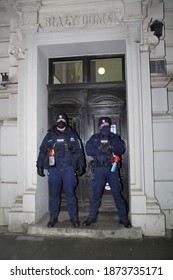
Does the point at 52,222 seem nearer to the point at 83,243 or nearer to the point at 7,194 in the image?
the point at 83,243

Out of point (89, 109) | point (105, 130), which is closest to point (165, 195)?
point (105, 130)

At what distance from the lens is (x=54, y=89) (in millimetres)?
5324

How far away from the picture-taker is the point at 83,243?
384 cm

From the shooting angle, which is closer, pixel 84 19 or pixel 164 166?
pixel 164 166

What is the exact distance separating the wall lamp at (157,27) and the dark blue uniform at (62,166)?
2.68 metres

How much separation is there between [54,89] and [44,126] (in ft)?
3.00

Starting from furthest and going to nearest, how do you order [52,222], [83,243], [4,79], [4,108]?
[4,108]
[4,79]
[52,222]
[83,243]

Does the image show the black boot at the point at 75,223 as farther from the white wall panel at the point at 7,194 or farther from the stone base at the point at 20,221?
the white wall panel at the point at 7,194

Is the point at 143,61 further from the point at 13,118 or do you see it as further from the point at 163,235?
the point at 163,235

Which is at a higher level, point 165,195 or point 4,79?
point 4,79

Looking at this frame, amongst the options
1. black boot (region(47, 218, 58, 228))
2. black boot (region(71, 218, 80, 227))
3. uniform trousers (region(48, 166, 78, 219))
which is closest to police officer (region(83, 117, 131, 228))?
black boot (region(71, 218, 80, 227))

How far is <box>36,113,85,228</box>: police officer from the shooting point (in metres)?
4.38

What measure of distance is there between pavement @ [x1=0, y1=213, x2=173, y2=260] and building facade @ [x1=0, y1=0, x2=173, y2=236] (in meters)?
0.26

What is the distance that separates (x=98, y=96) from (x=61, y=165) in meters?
1.83
